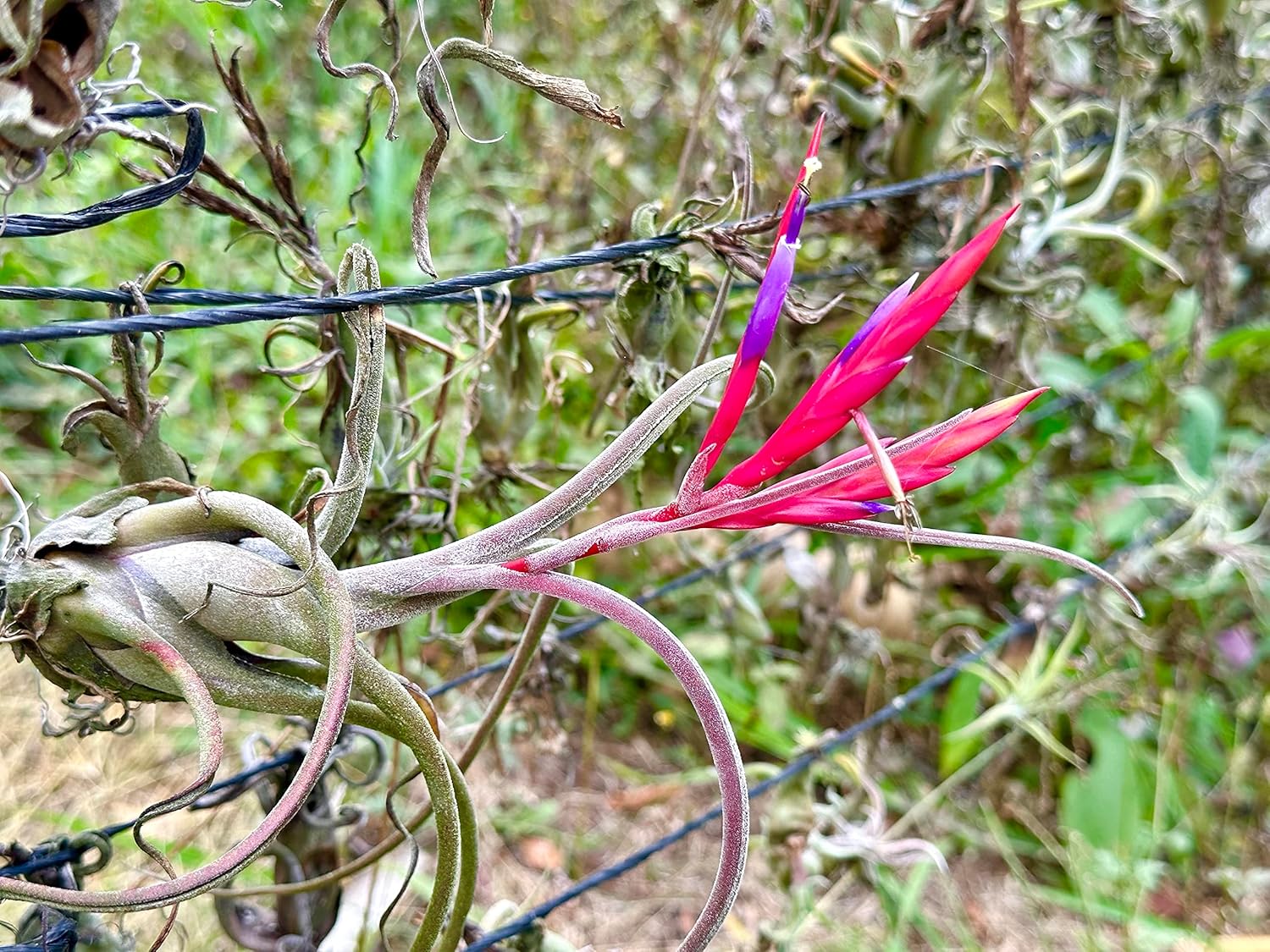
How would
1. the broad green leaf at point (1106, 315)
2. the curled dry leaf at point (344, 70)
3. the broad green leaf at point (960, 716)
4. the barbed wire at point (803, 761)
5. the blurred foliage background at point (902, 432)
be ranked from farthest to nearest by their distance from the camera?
the broad green leaf at point (1106, 315), the broad green leaf at point (960, 716), the blurred foliage background at point (902, 432), the barbed wire at point (803, 761), the curled dry leaf at point (344, 70)

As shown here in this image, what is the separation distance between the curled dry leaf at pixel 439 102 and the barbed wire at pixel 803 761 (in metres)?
0.50

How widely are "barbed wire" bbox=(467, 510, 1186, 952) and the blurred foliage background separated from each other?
0.03 m

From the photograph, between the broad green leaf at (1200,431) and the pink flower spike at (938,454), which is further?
the broad green leaf at (1200,431)

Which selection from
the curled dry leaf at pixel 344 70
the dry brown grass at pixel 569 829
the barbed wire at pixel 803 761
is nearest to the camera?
the curled dry leaf at pixel 344 70

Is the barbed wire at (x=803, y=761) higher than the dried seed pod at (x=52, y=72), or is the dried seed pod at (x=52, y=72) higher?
the dried seed pod at (x=52, y=72)

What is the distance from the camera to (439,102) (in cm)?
48

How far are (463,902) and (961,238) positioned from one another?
2.57 ft

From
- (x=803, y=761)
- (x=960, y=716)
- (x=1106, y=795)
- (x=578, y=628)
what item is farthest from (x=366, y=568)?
(x=1106, y=795)

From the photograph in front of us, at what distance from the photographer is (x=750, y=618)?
114 cm

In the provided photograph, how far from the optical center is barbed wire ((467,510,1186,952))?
71 centimetres

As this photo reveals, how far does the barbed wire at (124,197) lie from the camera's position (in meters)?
0.43

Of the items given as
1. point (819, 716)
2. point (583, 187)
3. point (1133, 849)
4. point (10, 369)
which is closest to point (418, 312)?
point (583, 187)

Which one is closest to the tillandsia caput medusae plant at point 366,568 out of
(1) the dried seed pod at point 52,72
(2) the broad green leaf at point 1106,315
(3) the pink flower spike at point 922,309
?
(3) the pink flower spike at point 922,309

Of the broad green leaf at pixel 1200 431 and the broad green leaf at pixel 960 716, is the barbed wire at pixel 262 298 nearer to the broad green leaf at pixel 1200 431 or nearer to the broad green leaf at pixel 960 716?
the broad green leaf at pixel 960 716
